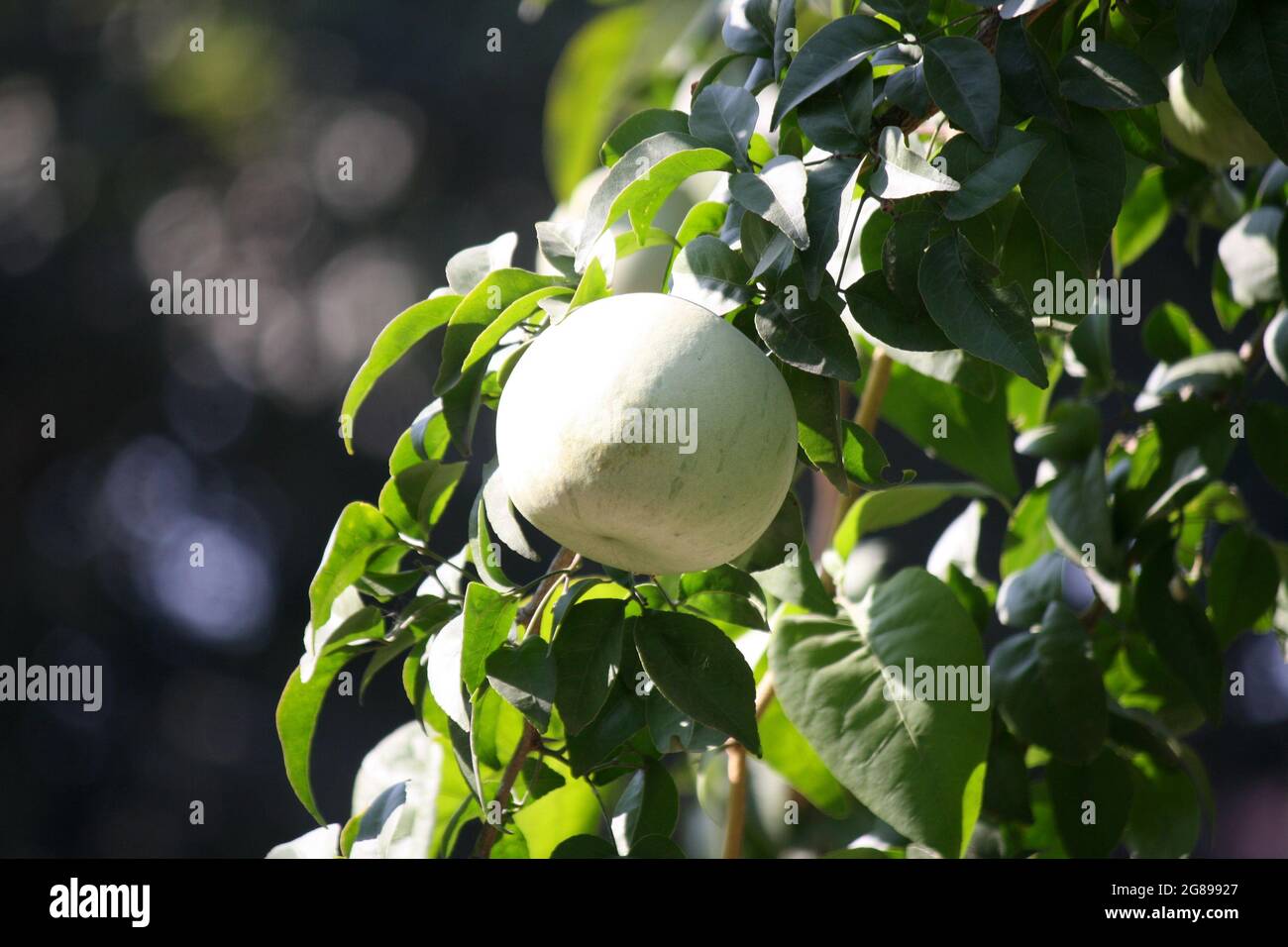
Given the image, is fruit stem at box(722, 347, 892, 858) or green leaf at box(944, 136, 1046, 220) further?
fruit stem at box(722, 347, 892, 858)

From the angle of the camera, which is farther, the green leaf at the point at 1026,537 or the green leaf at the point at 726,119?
the green leaf at the point at 1026,537

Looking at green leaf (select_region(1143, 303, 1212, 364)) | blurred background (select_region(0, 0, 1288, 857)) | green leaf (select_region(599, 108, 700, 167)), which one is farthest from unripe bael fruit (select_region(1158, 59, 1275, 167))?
blurred background (select_region(0, 0, 1288, 857))

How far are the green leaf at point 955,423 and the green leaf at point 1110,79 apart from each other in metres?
0.21

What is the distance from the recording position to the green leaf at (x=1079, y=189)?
0.34 metres

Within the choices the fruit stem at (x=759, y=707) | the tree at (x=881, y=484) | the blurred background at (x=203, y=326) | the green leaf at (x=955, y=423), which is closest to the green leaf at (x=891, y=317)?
the tree at (x=881, y=484)

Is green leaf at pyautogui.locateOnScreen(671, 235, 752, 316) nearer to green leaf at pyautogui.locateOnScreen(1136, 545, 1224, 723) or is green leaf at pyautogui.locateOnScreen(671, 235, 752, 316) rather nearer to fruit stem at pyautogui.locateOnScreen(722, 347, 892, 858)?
fruit stem at pyautogui.locateOnScreen(722, 347, 892, 858)

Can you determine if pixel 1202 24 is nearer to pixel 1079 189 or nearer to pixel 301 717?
pixel 1079 189

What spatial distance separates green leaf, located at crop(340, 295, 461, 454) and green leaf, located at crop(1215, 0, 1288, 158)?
0.22m

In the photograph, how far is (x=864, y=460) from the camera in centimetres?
37

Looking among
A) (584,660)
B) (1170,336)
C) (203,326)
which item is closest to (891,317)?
(584,660)

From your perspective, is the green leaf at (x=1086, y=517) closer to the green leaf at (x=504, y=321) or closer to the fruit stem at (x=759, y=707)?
the fruit stem at (x=759, y=707)

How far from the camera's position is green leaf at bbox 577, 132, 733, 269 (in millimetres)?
321

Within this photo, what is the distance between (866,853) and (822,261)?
0.87ft

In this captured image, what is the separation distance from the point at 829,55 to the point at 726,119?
3 cm
